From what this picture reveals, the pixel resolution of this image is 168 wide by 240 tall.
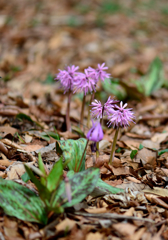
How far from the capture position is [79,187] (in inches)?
61.4

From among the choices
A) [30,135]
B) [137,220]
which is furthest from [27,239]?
[30,135]

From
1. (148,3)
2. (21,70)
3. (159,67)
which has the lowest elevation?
(21,70)

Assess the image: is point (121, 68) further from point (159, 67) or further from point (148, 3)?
point (148, 3)

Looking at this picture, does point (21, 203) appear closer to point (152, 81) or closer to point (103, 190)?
point (103, 190)

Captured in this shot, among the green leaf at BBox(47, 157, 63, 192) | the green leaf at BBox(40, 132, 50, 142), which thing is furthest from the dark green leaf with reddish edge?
the green leaf at BBox(40, 132, 50, 142)

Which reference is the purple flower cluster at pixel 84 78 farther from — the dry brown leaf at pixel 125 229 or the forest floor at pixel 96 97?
the dry brown leaf at pixel 125 229

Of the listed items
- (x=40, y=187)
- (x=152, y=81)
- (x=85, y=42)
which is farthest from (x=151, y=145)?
(x=85, y=42)

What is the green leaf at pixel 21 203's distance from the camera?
1503mm

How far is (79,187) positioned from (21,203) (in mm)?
415

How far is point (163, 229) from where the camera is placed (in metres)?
1.57

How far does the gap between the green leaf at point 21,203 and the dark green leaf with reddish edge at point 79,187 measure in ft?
0.46

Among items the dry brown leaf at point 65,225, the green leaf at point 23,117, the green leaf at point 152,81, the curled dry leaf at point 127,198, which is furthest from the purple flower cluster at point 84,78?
the green leaf at point 152,81

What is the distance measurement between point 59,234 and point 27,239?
20cm

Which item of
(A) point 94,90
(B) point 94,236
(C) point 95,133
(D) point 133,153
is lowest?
(B) point 94,236
